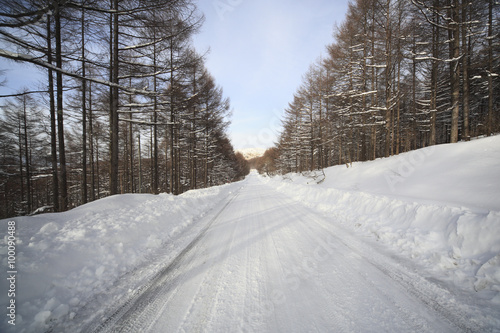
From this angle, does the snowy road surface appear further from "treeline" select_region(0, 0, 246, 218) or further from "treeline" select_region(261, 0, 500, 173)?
A: "treeline" select_region(261, 0, 500, 173)

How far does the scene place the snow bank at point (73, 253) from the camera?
2.03 meters

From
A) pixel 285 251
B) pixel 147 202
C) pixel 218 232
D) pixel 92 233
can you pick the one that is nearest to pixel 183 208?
pixel 147 202

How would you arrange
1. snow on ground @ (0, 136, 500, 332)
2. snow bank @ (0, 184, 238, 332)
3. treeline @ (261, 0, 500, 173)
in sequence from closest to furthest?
1. snow on ground @ (0, 136, 500, 332)
2. snow bank @ (0, 184, 238, 332)
3. treeline @ (261, 0, 500, 173)

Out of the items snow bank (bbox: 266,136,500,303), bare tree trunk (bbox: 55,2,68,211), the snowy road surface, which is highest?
bare tree trunk (bbox: 55,2,68,211)

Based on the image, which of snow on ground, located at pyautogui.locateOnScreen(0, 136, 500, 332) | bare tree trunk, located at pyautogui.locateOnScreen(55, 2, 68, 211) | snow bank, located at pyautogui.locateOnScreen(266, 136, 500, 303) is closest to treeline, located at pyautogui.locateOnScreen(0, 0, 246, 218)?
bare tree trunk, located at pyautogui.locateOnScreen(55, 2, 68, 211)

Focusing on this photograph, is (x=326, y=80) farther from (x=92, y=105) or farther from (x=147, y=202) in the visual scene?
(x=92, y=105)

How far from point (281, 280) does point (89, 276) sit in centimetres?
301

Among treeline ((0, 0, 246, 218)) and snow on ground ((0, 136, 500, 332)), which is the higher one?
treeline ((0, 0, 246, 218))

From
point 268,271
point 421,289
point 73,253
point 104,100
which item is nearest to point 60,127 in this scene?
point 104,100

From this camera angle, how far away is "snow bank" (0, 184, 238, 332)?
80.0 inches

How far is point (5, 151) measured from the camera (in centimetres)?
1592

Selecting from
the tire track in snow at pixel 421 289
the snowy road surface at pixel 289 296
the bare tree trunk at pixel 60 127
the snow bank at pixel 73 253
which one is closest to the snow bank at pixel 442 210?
the tire track in snow at pixel 421 289

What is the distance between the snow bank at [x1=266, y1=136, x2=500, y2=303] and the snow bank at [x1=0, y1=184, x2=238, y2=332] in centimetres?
484

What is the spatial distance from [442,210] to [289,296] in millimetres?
3984
